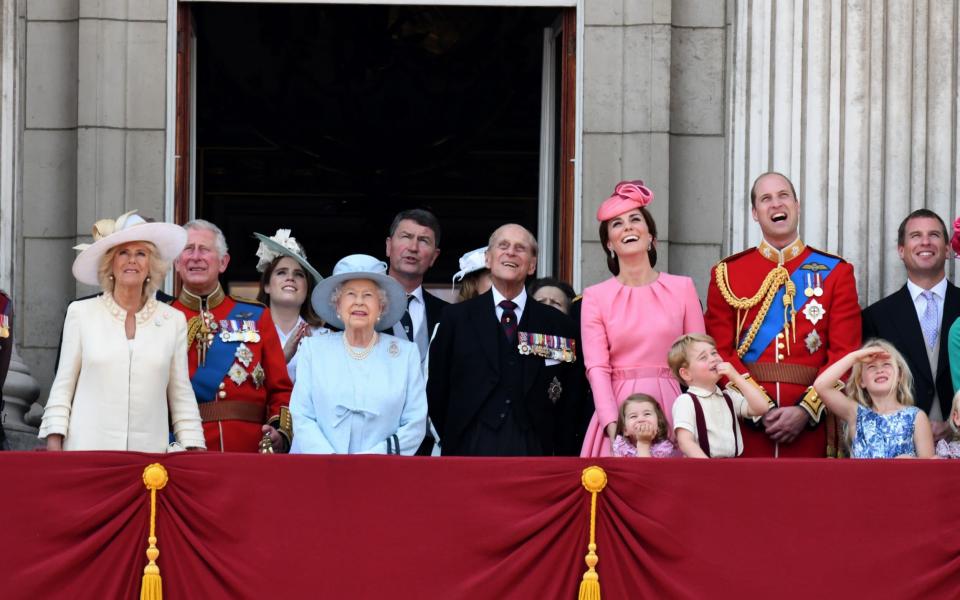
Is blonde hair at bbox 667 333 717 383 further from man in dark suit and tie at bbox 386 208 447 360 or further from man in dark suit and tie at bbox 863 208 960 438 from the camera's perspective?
man in dark suit and tie at bbox 386 208 447 360

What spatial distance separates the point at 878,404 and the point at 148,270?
3203 mm

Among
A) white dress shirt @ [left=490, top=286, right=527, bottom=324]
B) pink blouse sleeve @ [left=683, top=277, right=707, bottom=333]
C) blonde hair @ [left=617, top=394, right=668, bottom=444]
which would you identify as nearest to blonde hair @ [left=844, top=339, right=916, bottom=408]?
pink blouse sleeve @ [left=683, top=277, right=707, bottom=333]

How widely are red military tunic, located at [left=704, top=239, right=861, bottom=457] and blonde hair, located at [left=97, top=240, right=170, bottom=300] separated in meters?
2.54

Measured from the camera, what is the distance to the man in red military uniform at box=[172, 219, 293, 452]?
29.4ft

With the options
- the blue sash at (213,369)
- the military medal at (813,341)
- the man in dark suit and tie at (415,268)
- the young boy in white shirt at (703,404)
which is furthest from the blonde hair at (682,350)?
the blue sash at (213,369)

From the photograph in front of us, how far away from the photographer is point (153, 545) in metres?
7.70

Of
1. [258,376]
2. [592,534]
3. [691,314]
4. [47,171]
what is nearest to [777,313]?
[691,314]

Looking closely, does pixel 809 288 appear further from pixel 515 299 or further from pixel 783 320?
pixel 515 299

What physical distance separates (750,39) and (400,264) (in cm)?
251

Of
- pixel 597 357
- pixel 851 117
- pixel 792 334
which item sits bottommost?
pixel 597 357

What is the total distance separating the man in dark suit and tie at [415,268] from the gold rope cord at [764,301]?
1.54 meters

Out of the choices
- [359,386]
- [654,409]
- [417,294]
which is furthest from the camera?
[417,294]

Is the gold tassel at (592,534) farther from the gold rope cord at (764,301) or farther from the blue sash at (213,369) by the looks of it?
the blue sash at (213,369)

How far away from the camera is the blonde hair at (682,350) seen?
8383mm
